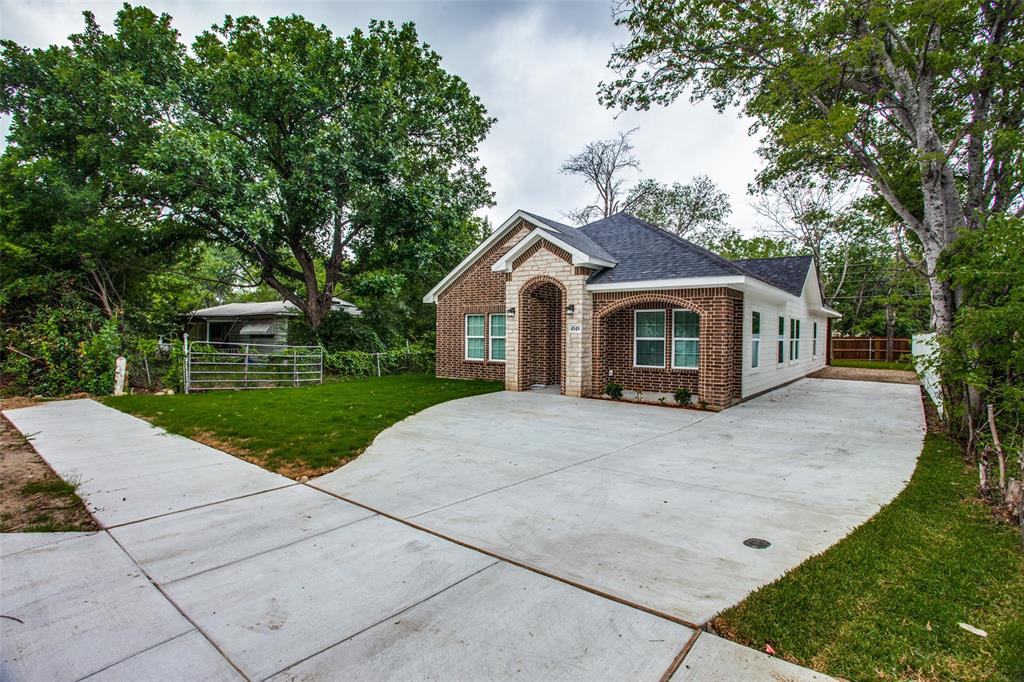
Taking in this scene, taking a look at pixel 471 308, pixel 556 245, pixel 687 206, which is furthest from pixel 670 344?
pixel 687 206

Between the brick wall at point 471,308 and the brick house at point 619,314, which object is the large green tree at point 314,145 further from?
the brick house at point 619,314

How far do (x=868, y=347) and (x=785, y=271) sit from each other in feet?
49.2

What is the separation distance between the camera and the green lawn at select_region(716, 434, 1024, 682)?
2.40 meters

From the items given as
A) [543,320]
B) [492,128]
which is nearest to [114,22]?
[492,128]

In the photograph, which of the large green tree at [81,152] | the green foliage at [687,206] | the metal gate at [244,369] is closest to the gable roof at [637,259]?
the metal gate at [244,369]

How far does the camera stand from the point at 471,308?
1560 cm

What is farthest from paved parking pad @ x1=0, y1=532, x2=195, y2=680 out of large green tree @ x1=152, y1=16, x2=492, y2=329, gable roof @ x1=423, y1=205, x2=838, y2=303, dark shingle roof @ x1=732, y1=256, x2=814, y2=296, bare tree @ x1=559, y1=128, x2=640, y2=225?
bare tree @ x1=559, y1=128, x2=640, y2=225

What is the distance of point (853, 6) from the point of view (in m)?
7.91

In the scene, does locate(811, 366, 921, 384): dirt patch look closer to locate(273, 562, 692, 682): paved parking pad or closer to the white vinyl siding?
the white vinyl siding

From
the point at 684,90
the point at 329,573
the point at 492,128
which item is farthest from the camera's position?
→ the point at 492,128

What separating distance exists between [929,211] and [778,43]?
412 cm

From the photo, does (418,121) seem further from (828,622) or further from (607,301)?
(828,622)

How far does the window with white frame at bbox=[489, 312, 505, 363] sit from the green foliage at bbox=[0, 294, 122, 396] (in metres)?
10.4

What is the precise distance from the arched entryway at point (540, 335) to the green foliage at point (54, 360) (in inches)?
435
